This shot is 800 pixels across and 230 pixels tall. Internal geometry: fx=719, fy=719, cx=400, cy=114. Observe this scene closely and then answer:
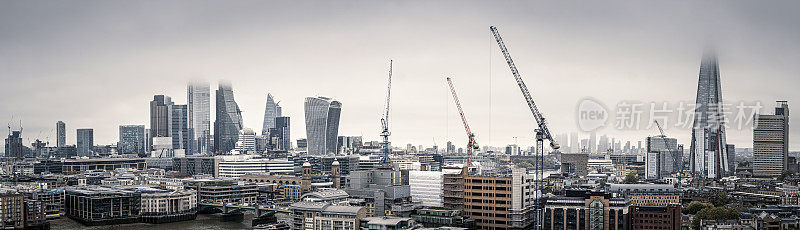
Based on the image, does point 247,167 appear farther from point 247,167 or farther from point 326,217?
point 326,217

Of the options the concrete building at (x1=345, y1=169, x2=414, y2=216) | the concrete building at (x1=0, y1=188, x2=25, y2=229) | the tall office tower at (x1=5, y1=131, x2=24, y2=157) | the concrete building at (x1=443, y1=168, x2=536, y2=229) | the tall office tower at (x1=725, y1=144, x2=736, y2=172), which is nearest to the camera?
the concrete building at (x1=443, y1=168, x2=536, y2=229)

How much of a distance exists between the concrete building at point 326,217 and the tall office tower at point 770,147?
186 ft

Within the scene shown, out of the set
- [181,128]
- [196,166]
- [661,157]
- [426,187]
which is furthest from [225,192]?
[181,128]

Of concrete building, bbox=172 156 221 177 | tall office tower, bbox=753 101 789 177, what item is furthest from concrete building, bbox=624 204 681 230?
concrete building, bbox=172 156 221 177

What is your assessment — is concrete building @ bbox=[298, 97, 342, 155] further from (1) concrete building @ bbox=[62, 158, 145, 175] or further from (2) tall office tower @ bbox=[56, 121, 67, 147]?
(2) tall office tower @ bbox=[56, 121, 67, 147]

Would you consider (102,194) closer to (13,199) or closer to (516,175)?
(13,199)

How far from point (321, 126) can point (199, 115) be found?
39.7 metres

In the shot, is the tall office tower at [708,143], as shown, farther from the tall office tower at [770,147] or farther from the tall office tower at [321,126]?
the tall office tower at [321,126]

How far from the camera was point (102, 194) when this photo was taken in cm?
4534

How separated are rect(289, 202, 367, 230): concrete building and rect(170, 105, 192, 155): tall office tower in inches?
3460

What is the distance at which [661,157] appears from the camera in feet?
276

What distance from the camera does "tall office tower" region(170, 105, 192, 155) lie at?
11781 cm

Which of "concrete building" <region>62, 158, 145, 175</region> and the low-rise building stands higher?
the low-rise building

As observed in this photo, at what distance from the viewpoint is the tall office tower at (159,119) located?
382 ft
